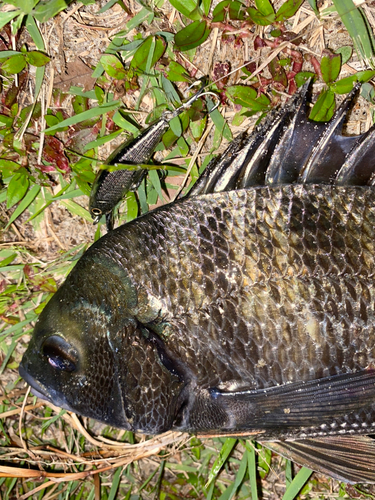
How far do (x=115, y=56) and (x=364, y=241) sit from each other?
1.60 m

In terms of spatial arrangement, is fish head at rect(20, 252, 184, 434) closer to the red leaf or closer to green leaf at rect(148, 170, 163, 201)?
green leaf at rect(148, 170, 163, 201)

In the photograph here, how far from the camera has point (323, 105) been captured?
2338 millimetres

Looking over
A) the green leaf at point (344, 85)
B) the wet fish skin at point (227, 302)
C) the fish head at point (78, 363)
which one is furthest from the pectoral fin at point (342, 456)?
the green leaf at point (344, 85)

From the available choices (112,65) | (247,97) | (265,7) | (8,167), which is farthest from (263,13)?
(8,167)

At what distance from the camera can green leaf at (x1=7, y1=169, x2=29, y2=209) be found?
2594 mm

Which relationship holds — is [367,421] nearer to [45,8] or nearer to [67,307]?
[67,307]

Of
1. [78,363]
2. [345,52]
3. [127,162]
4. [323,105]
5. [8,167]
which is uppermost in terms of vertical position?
[345,52]

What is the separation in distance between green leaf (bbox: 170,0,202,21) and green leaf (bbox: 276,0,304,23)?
41 centimetres

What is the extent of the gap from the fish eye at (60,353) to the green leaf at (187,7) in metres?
1.70

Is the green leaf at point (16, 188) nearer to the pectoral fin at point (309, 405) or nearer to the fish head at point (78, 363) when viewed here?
the fish head at point (78, 363)

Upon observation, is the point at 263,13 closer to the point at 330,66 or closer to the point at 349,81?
the point at 330,66

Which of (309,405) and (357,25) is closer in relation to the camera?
(309,405)

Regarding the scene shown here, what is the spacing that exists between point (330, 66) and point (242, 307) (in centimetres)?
136

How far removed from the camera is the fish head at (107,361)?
6.03ft
